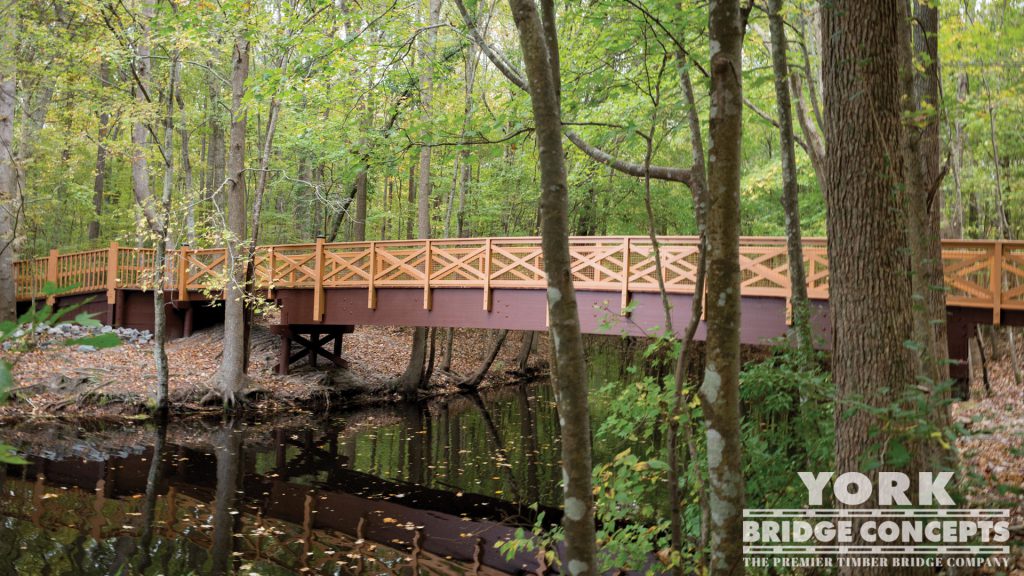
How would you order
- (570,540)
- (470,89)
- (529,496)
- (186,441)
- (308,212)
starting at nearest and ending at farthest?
(570,540) → (529,496) → (186,441) → (470,89) → (308,212)

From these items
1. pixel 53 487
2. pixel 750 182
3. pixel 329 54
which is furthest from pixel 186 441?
pixel 750 182

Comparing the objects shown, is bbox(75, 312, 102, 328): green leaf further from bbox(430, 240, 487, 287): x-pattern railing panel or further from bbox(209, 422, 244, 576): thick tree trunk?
bbox(430, 240, 487, 287): x-pattern railing panel

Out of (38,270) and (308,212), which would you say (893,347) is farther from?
(308,212)

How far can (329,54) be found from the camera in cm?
601

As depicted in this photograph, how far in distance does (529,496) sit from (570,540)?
5834 mm

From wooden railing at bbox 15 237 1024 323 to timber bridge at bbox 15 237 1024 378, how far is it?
0.02 m

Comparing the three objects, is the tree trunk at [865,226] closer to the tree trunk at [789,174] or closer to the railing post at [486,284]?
the tree trunk at [789,174]

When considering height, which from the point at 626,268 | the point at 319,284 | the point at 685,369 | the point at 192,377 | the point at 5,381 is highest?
the point at 626,268

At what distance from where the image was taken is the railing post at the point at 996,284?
794 centimetres

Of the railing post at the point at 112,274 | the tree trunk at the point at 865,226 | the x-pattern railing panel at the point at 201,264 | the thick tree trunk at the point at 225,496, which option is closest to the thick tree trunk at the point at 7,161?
the railing post at the point at 112,274

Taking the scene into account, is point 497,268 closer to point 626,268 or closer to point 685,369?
point 626,268

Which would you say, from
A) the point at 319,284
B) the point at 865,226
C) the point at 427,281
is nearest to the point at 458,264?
the point at 427,281

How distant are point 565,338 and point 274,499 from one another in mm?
6319

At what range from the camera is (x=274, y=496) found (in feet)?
25.8
